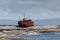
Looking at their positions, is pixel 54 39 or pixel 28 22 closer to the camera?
pixel 54 39

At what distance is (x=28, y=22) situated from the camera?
12975 cm

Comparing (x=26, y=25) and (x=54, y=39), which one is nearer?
(x=54, y=39)

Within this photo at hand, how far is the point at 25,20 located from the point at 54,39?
55442 millimetres

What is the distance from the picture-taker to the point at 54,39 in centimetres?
7719

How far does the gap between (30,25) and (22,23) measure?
5.18 meters

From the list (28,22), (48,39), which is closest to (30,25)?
(28,22)

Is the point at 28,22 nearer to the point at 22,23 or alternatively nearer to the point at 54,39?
the point at 22,23

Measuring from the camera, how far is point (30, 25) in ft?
431

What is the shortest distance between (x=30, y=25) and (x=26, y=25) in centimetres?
340

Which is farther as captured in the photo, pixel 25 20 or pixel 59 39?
pixel 25 20

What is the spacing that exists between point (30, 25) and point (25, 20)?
142 inches

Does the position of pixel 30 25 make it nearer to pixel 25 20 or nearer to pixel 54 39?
pixel 25 20

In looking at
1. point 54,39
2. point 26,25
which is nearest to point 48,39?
point 54,39

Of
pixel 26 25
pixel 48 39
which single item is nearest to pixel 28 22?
pixel 26 25
